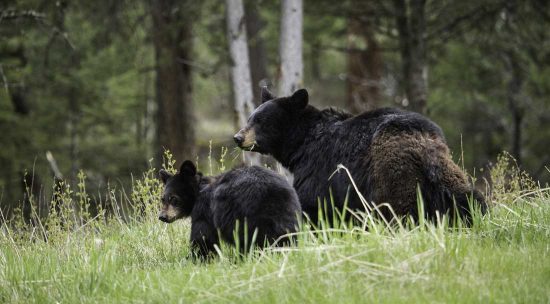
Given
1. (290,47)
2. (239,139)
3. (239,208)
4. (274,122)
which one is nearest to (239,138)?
(239,139)

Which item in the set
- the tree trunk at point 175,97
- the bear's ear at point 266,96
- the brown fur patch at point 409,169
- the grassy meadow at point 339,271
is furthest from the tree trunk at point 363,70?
the grassy meadow at point 339,271

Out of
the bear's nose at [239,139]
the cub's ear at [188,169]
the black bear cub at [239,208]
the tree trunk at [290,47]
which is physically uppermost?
the tree trunk at [290,47]

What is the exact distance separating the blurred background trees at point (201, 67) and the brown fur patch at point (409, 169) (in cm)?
478

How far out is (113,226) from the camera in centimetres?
717

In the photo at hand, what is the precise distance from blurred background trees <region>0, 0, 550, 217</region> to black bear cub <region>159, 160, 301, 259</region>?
4546 mm

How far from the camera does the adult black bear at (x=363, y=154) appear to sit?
5535mm

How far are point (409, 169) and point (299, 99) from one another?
1683 mm

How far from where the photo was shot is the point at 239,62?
35.7 feet

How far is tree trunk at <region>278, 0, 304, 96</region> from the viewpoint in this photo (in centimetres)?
1024

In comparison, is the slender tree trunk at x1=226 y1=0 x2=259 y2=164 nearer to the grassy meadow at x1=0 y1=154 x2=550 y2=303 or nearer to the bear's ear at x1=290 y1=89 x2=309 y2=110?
the bear's ear at x1=290 y1=89 x2=309 y2=110

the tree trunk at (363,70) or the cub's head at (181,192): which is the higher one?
the tree trunk at (363,70)

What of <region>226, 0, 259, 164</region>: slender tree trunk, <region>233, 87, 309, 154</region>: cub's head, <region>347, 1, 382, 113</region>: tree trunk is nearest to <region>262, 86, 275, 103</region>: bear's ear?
<region>233, 87, 309, 154</region>: cub's head

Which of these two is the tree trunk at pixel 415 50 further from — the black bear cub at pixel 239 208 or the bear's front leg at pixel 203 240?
the bear's front leg at pixel 203 240

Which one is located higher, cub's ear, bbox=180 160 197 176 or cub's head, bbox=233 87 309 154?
cub's head, bbox=233 87 309 154
